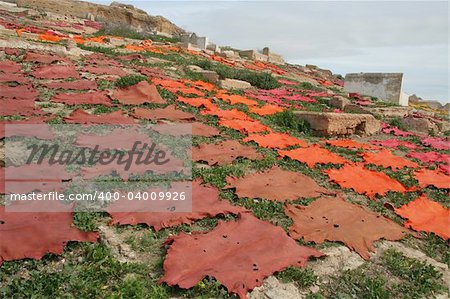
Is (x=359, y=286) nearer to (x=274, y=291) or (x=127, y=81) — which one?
(x=274, y=291)

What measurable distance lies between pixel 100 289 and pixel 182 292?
0.53m

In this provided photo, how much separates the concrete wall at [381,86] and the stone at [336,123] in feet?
24.9

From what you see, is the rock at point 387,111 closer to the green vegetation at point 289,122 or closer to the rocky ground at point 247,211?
the rocky ground at point 247,211

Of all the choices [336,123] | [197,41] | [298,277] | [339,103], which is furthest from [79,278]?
[197,41]

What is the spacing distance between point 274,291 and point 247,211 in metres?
1.12

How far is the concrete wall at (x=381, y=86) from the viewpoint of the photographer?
592 inches

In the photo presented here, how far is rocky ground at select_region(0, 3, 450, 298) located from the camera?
A: 103 inches

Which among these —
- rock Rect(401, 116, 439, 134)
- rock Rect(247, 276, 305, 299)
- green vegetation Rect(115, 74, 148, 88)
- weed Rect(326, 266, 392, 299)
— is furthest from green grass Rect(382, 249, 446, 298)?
rock Rect(401, 116, 439, 134)

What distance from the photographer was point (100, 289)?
2.42 meters

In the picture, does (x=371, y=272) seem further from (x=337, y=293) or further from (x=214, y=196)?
(x=214, y=196)

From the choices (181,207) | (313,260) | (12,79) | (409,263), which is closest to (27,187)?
(181,207)

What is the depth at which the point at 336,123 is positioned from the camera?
7762 millimetres

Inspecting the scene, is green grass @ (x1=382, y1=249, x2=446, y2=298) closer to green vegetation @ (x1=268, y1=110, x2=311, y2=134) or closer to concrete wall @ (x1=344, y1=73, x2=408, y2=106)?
green vegetation @ (x1=268, y1=110, x2=311, y2=134)

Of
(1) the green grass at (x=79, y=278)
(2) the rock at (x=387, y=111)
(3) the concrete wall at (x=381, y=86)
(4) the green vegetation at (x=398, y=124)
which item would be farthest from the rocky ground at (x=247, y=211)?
(3) the concrete wall at (x=381, y=86)
